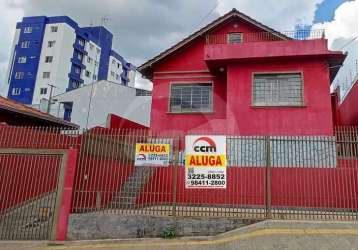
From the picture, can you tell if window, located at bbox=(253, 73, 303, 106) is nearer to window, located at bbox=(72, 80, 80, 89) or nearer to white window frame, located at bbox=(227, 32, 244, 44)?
white window frame, located at bbox=(227, 32, 244, 44)

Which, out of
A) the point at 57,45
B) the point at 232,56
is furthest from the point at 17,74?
the point at 232,56

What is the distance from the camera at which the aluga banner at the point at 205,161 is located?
30.5ft

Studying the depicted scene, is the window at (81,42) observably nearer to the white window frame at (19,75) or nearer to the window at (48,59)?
the window at (48,59)

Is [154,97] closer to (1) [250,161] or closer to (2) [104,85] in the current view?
(1) [250,161]

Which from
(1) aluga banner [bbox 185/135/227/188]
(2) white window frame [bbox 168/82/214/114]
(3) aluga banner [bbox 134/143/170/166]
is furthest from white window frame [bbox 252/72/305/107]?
(3) aluga banner [bbox 134/143/170/166]

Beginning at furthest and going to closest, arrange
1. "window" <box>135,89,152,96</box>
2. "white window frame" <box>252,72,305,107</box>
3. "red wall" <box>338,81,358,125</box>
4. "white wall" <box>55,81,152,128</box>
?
1. "window" <box>135,89,152,96</box>
2. "white wall" <box>55,81,152,128</box>
3. "red wall" <box>338,81,358,125</box>
4. "white window frame" <box>252,72,305,107</box>

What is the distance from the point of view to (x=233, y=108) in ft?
43.4

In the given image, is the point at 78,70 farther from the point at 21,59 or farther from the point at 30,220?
the point at 30,220

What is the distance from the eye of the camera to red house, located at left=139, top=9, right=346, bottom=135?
12.7 m

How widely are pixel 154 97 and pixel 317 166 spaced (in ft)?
26.1

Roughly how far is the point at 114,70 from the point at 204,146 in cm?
5926

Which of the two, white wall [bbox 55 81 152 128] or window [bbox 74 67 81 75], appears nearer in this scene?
white wall [bbox 55 81 152 128]

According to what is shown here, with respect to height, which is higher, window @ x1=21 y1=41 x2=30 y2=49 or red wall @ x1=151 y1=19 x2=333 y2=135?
window @ x1=21 y1=41 x2=30 y2=49

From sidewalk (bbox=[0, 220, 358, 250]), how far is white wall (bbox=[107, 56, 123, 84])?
57.3 metres
